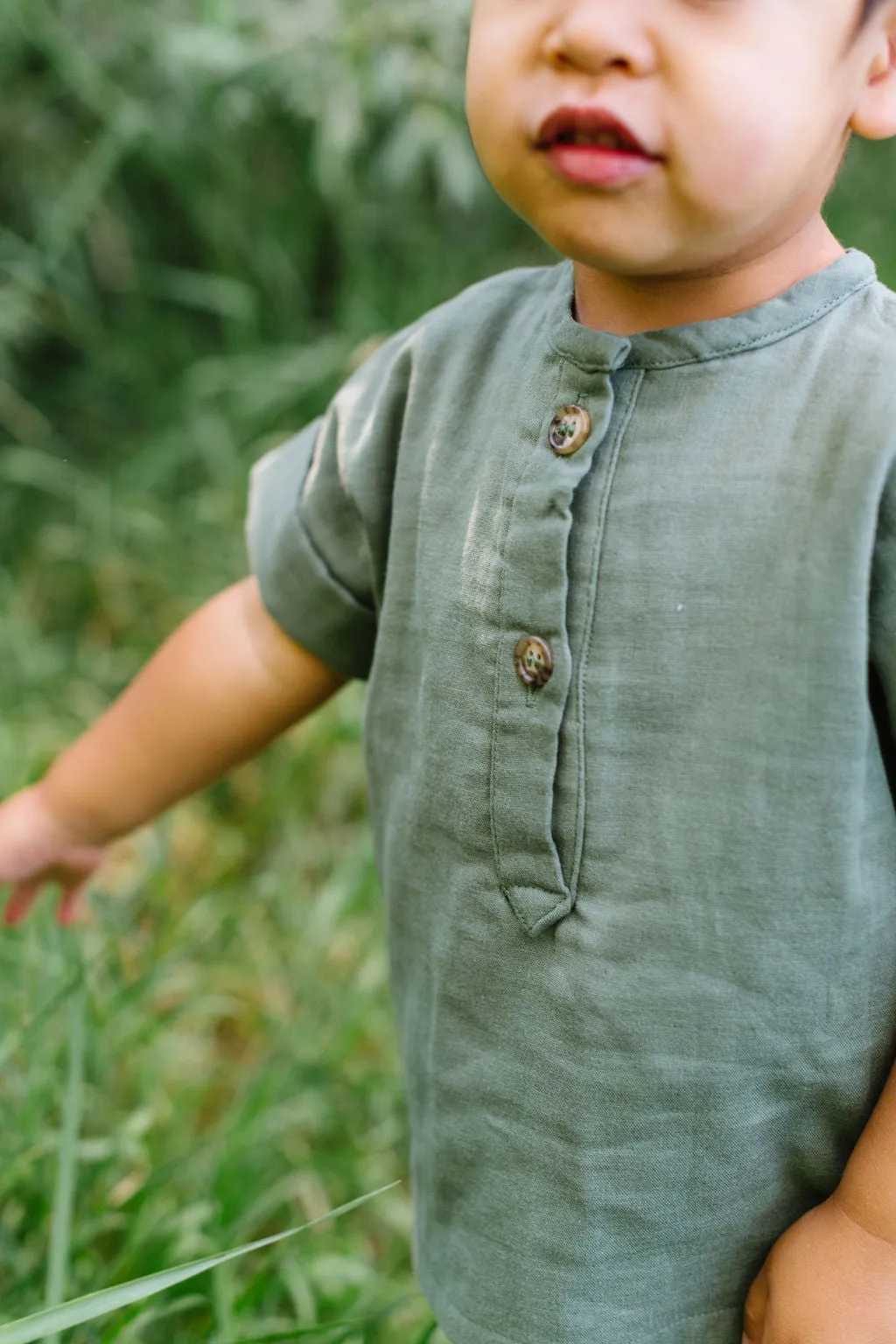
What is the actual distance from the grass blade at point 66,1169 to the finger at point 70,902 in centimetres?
13

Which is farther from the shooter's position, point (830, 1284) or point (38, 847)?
point (38, 847)

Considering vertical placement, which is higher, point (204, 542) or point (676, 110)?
point (676, 110)

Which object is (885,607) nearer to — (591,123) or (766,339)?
(766,339)

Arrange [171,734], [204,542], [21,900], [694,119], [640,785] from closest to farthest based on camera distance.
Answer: [694,119]
[640,785]
[171,734]
[21,900]
[204,542]

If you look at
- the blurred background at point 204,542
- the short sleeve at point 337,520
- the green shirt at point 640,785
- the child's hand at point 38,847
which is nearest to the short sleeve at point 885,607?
the green shirt at point 640,785

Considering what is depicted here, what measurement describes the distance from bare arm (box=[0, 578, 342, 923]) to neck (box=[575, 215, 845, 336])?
0.39 metres

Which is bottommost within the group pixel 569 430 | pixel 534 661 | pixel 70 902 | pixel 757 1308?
pixel 757 1308

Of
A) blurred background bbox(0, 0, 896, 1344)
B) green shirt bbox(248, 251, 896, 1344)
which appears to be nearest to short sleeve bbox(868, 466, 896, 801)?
green shirt bbox(248, 251, 896, 1344)

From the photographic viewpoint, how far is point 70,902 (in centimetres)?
129

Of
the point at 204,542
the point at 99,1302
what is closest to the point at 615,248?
the point at 99,1302

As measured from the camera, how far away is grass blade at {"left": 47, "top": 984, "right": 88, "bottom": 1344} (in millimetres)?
1025

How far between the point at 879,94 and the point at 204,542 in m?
1.60

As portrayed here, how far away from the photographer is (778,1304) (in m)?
0.83

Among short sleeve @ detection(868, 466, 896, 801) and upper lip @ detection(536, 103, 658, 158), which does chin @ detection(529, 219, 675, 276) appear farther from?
short sleeve @ detection(868, 466, 896, 801)
